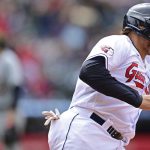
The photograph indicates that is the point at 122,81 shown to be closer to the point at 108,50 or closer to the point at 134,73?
the point at 134,73

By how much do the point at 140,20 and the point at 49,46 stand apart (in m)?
7.43

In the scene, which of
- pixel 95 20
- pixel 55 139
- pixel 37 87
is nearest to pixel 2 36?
pixel 37 87

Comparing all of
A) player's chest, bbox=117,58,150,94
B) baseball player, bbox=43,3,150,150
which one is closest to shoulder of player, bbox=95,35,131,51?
baseball player, bbox=43,3,150,150

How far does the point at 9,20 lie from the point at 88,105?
8.07 meters

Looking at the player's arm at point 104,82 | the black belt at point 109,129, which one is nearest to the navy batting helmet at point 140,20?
the player's arm at point 104,82

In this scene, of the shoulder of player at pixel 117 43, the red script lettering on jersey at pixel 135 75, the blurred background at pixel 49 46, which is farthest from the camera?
the blurred background at pixel 49 46

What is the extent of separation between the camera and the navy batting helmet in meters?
5.01

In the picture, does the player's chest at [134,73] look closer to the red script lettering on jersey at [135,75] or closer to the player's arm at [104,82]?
the red script lettering on jersey at [135,75]

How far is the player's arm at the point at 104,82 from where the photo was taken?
475 centimetres

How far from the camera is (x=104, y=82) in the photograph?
4766 millimetres

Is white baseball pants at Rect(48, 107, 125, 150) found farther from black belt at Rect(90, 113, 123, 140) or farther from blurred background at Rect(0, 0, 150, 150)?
blurred background at Rect(0, 0, 150, 150)

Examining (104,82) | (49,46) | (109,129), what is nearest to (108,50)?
(104,82)

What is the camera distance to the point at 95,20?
42.4 feet

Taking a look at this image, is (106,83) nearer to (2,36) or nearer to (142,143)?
(2,36)
